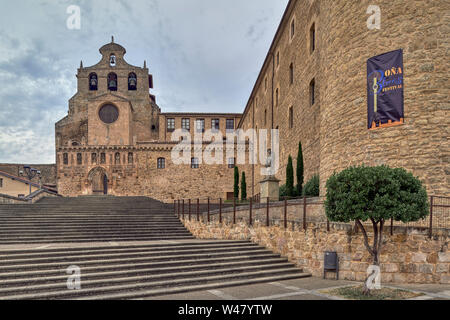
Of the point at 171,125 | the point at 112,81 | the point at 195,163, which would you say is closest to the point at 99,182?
Answer: the point at 171,125

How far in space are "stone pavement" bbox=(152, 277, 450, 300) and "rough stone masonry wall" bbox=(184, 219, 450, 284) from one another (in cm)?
36

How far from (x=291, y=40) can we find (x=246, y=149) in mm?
17077

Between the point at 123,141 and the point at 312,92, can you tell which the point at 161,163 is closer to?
the point at 123,141

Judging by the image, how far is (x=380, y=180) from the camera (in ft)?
23.6

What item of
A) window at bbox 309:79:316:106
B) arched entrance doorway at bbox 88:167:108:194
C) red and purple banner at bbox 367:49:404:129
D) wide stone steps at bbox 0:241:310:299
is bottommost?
wide stone steps at bbox 0:241:310:299

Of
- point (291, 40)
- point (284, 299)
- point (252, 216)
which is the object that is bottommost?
point (284, 299)

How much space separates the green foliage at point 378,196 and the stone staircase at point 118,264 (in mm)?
3445

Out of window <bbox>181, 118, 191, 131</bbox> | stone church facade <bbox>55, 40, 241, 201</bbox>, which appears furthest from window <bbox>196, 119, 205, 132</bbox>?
window <bbox>181, 118, 191, 131</bbox>

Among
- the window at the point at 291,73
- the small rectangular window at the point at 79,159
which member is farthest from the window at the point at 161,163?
the window at the point at 291,73

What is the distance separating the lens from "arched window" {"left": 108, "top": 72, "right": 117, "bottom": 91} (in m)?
46.3

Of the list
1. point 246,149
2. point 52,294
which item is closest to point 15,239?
point 52,294

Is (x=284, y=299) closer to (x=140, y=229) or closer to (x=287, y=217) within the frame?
(x=287, y=217)

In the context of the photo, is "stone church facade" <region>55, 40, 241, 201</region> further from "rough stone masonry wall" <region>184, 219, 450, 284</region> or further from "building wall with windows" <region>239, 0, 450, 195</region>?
"rough stone masonry wall" <region>184, 219, 450, 284</region>
